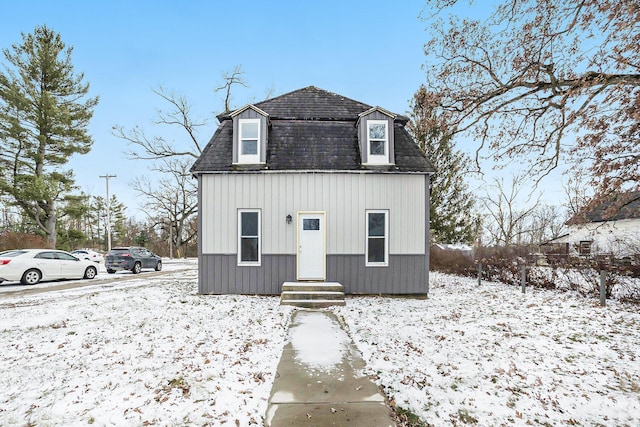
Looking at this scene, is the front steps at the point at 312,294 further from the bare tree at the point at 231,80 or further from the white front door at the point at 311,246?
the bare tree at the point at 231,80

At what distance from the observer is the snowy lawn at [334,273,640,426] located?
3.37 meters

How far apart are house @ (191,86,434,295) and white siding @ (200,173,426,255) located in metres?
0.03

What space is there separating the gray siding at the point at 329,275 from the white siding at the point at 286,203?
301mm

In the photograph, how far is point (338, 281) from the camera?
9.59 meters

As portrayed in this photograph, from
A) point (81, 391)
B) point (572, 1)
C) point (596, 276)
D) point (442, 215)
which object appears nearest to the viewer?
point (81, 391)

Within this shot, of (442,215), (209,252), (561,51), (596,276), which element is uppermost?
(561,51)

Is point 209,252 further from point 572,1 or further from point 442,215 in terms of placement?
point 442,215

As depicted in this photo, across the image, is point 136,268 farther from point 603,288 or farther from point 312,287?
point 603,288

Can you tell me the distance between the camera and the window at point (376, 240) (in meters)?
9.65

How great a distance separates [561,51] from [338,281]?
24.2ft

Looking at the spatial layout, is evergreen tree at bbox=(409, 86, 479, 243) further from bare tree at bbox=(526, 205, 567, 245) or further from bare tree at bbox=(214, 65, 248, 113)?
bare tree at bbox=(526, 205, 567, 245)

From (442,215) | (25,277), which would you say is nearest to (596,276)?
(442,215)

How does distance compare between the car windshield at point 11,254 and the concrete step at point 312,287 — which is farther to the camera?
the car windshield at point 11,254

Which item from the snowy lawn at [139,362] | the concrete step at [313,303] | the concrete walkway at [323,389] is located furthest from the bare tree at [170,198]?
the concrete walkway at [323,389]
